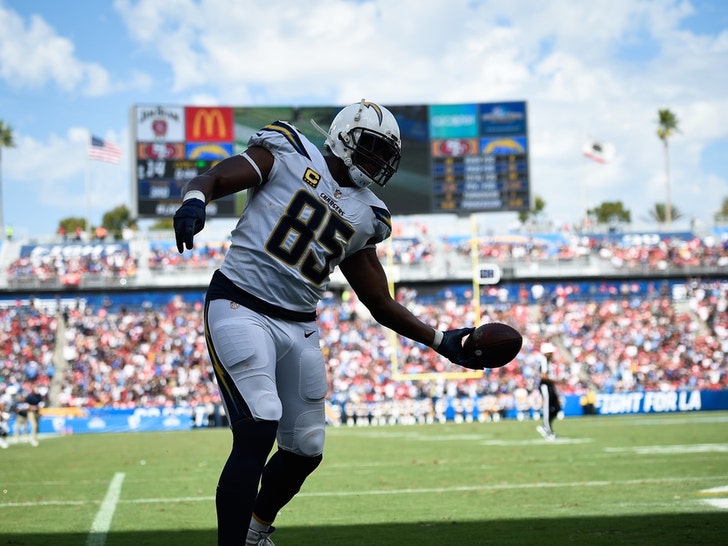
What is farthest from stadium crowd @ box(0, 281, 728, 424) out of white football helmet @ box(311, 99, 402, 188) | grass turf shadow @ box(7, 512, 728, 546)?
white football helmet @ box(311, 99, 402, 188)

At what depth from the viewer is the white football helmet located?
16.1ft

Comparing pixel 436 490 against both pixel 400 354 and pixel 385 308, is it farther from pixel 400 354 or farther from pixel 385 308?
pixel 400 354

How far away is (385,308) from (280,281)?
3.00 ft

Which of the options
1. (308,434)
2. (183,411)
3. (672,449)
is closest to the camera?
(308,434)

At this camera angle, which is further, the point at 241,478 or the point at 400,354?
the point at 400,354

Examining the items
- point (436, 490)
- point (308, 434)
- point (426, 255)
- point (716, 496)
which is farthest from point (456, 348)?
point (426, 255)

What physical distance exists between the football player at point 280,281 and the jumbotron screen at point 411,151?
79.3 ft

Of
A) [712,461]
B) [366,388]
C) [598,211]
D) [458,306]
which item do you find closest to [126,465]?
[712,461]

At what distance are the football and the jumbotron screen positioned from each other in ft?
78.8

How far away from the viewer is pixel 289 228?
4.68 meters

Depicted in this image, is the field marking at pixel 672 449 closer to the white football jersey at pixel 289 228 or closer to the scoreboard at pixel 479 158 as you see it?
the white football jersey at pixel 289 228

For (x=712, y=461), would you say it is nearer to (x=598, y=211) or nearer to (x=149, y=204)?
(x=149, y=204)

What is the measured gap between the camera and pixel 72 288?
37.9 meters

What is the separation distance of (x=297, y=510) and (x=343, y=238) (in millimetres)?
4055
